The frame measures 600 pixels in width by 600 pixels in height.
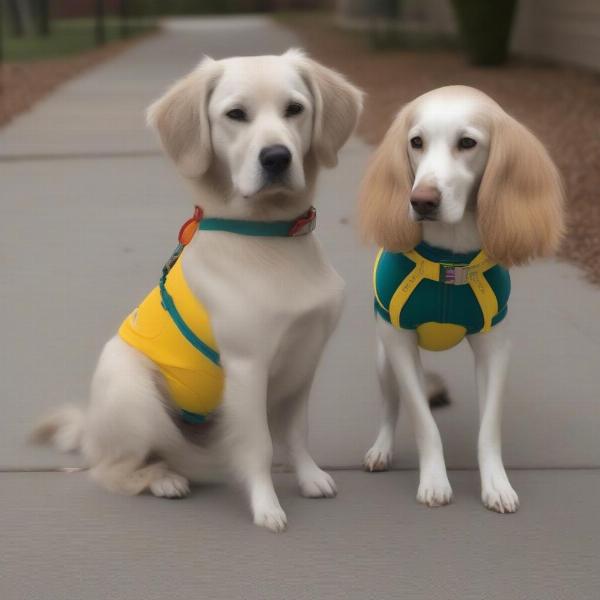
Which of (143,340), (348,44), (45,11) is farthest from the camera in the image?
(45,11)

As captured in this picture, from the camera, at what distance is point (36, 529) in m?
3.58

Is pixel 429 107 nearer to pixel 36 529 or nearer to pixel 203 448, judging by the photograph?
pixel 203 448

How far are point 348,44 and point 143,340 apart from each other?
20.6m

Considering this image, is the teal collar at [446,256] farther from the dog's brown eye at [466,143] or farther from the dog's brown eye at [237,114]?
the dog's brown eye at [237,114]

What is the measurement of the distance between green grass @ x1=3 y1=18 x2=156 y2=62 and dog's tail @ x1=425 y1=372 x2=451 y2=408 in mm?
18168

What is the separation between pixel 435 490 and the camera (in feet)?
12.2

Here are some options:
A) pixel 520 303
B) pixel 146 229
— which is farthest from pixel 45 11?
pixel 520 303

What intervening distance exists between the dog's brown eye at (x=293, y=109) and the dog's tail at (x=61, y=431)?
148 cm

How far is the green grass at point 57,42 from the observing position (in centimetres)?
2291

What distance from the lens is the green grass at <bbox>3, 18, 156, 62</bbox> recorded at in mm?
22906

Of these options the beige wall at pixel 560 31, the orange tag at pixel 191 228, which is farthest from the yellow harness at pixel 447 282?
the beige wall at pixel 560 31

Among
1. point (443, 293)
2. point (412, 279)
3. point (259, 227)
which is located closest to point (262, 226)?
point (259, 227)

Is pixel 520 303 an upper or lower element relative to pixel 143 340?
lower

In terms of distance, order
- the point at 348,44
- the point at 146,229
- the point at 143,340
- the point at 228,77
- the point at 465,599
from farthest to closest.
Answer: the point at 348,44, the point at 146,229, the point at 143,340, the point at 228,77, the point at 465,599
